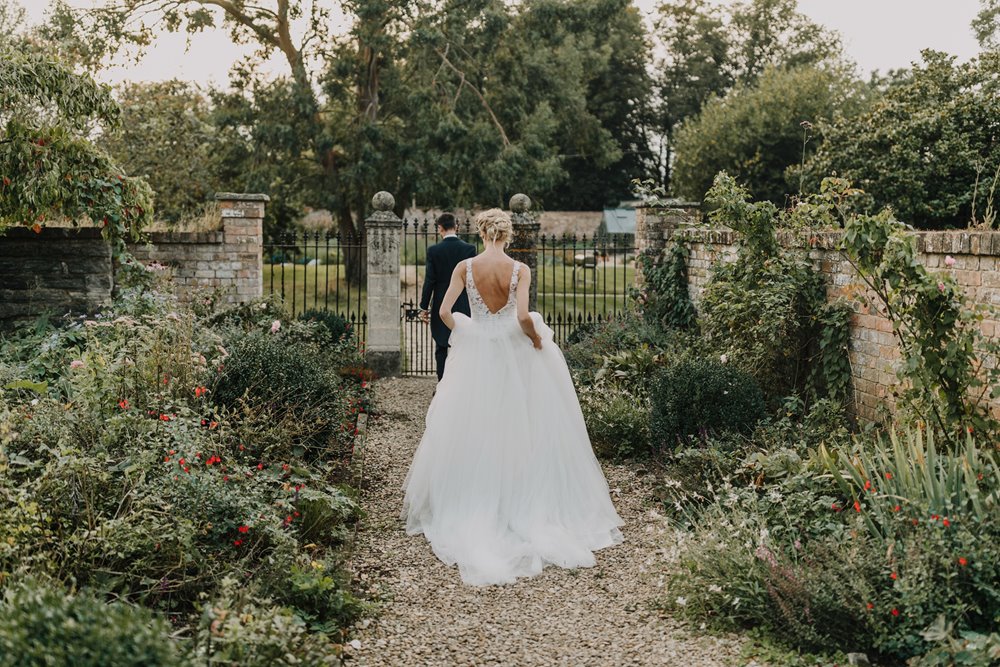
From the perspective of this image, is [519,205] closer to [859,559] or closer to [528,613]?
[528,613]

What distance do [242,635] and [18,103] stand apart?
6327 mm

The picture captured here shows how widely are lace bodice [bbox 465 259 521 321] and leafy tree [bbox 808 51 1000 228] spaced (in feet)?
39.7

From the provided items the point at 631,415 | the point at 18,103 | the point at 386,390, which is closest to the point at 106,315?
the point at 18,103

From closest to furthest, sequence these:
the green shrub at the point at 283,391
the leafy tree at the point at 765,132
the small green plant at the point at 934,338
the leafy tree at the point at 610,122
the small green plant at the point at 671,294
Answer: the small green plant at the point at 934,338 → the green shrub at the point at 283,391 → the small green plant at the point at 671,294 → the leafy tree at the point at 765,132 → the leafy tree at the point at 610,122

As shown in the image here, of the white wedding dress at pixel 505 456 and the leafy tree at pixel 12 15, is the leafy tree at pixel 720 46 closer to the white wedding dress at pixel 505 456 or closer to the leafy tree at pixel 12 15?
the leafy tree at pixel 12 15

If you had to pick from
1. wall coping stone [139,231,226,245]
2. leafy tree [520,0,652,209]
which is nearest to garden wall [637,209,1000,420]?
wall coping stone [139,231,226,245]

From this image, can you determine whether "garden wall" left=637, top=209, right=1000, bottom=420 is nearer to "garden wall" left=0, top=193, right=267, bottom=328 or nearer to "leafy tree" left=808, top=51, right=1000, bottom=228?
"garden wall" left=0, top=193, right=267, bottom=328

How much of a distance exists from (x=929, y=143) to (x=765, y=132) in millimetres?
10438

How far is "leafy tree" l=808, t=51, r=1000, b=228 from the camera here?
16594mm

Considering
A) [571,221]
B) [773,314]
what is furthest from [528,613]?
[571,221]

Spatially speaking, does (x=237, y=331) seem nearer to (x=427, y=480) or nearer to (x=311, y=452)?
(x=311, y=452)

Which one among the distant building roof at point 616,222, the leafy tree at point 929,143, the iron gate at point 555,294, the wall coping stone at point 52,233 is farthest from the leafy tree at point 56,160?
the distant building roof at point 616,222

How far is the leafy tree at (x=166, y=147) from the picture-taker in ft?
55.3

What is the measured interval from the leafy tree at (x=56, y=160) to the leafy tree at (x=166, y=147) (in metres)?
7.47
